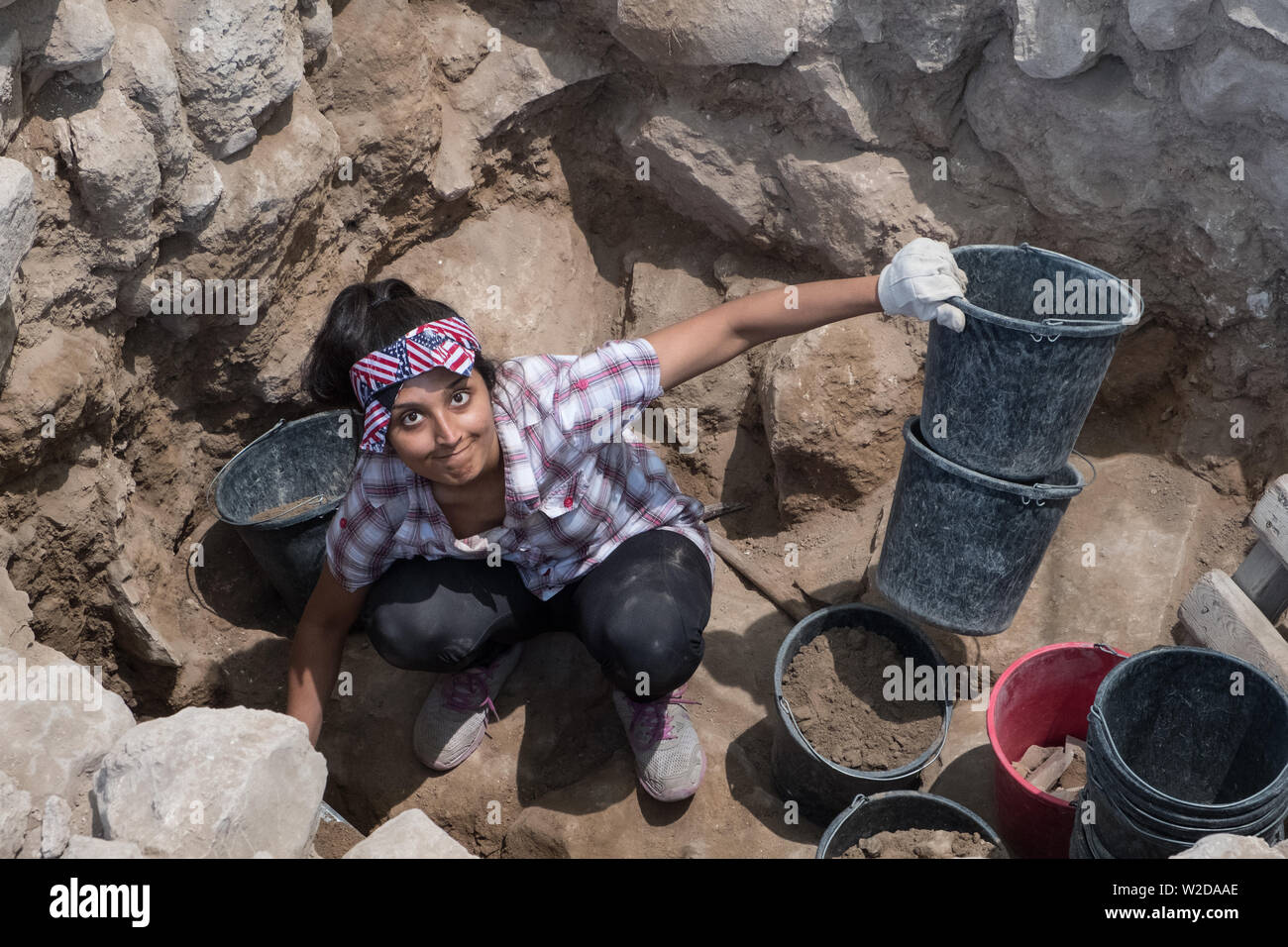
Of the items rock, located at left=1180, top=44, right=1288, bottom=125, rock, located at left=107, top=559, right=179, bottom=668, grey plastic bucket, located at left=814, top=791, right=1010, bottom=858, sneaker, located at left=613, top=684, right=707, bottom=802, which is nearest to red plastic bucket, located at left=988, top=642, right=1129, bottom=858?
grey plastic bucket, located at left=814, top=791, right=1010, bottom=858

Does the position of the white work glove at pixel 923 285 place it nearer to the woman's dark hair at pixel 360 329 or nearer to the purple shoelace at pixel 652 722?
the woman's dark hair at pixel 360 329

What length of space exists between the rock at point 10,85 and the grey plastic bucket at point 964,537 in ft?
7.55

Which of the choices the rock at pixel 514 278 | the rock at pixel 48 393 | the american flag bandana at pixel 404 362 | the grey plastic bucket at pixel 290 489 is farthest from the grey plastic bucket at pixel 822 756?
the rock at pixel 48 393

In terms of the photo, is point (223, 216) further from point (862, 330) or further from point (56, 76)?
point (862, 330)

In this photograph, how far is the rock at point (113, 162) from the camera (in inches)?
114

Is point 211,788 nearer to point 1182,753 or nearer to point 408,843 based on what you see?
point 408,843

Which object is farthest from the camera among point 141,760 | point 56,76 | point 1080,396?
point 56,76

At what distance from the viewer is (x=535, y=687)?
3443mm

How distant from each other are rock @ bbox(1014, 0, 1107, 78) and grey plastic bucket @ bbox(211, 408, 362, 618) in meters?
2.27

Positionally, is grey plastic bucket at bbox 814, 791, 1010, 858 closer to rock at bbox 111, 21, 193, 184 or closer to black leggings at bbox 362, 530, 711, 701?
black leggings at bbox 362, 530, 711, 701

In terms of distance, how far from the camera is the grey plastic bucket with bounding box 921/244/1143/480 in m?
2.56

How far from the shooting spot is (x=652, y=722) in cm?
311

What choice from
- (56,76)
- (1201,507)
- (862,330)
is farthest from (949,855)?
(56,76)

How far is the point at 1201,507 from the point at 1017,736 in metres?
1.06
